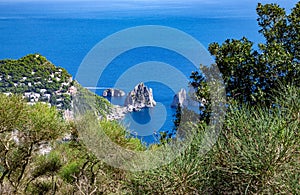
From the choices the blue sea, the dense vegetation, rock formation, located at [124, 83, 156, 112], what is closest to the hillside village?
rock formation, located at [124, 83, 156, 112]

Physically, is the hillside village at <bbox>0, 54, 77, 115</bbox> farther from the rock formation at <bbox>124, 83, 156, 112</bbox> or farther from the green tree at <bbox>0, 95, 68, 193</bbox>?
the green tree at <bbox>0, 95, 68, 193</bbox>

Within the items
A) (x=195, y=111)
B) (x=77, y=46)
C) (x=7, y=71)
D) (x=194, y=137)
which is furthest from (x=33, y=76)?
(x=77, y=46)

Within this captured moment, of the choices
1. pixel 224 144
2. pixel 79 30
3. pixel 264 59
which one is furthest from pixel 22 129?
pixel 79 30

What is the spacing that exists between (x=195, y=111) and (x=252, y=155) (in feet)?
8.87

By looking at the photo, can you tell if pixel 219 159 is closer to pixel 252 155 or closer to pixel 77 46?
pixel 252 155

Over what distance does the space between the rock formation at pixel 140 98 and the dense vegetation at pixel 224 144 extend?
1.29m

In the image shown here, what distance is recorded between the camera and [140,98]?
631 centimetres

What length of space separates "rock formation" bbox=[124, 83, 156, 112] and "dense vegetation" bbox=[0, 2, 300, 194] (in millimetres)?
1293

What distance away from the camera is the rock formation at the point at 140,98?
218 inches

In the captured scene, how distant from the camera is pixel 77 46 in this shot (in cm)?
2541

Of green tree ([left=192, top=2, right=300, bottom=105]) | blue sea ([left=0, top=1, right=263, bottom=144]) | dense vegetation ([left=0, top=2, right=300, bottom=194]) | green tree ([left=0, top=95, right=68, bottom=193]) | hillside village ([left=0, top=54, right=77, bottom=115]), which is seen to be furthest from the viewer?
blue sea ([left=0, top=1, right=263, bottom=144])

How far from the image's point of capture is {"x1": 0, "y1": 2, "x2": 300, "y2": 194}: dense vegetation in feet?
5.10

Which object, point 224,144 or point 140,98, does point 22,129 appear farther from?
point 140,98

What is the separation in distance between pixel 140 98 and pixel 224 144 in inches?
180
